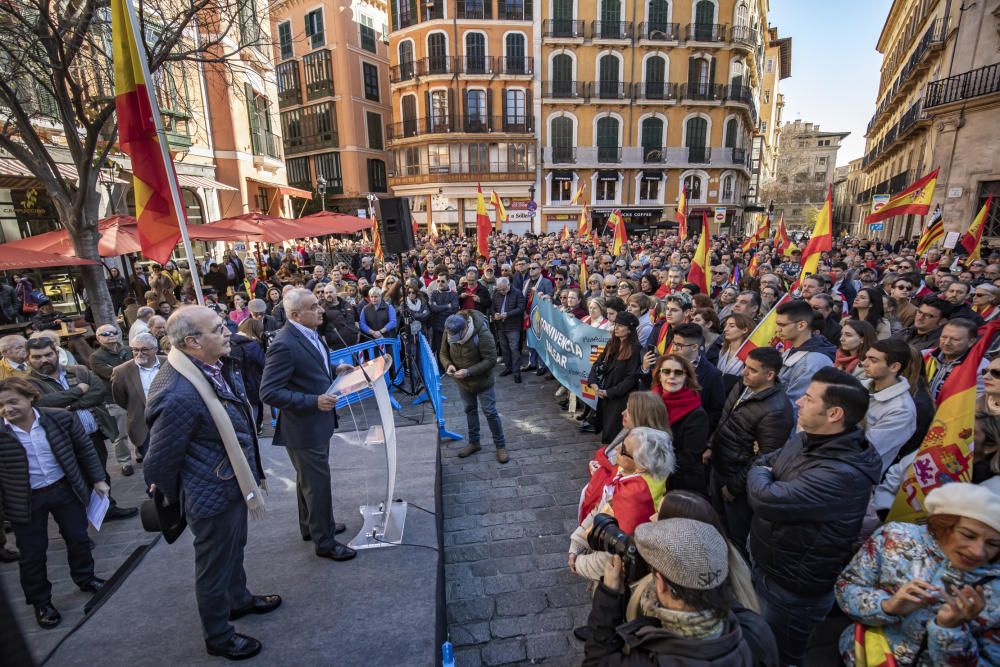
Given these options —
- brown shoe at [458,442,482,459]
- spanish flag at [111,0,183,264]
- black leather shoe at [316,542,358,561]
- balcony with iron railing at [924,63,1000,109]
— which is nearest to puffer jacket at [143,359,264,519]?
black leather shoe at [316,542,358,561]

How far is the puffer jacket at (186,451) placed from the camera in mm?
2471

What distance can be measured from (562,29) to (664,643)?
4168 centimetres

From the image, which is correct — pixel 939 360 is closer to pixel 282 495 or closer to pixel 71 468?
pixel 282 495

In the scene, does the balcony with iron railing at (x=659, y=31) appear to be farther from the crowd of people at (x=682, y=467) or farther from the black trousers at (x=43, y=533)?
the black trousers at (x=43, y=533)

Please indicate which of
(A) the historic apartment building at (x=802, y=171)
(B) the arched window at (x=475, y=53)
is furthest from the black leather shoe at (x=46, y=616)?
(A) the historic apartment building at (x=802, y=171)

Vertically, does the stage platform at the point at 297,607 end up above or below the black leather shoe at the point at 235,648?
below

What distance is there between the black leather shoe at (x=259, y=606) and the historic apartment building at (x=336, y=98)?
121 ft

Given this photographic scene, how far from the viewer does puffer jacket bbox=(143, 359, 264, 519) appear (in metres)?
2.47

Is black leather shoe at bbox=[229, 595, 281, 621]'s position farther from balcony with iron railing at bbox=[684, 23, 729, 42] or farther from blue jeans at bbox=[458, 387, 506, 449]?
balcony with iron railing at bbox=[684, 23, 729, 42]

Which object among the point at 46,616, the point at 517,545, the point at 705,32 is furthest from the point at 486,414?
the point at 705,32

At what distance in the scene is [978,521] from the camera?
1.90 metres

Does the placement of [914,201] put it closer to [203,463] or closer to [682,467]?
[682,467]

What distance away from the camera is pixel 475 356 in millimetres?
5453

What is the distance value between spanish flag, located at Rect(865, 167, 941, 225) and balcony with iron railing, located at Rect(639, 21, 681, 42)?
102ft
